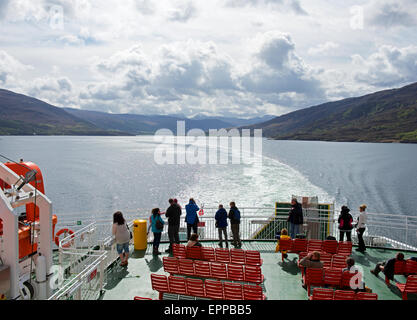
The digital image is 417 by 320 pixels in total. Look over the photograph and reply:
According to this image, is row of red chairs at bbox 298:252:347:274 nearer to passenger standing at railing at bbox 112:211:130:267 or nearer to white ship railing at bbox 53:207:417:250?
white ship railing at bbox 53:207:417:250

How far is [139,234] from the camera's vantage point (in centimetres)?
1116

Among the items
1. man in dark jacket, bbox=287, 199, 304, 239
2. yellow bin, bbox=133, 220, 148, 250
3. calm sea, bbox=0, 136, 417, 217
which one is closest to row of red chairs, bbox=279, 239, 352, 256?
man in dark jacket, bbox=287, 199, 304, 239

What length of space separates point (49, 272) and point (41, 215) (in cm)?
122

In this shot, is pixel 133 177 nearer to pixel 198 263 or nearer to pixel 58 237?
pixel 58 237

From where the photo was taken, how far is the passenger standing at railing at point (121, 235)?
934 centimetres

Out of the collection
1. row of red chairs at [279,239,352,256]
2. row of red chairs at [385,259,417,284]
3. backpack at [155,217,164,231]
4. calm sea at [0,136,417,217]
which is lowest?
calm sea at [0,136,417,217]

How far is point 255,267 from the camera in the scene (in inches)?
322

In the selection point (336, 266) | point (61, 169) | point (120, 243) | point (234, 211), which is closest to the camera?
point (336, 266)

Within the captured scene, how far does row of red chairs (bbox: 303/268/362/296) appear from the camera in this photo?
25.2 ft

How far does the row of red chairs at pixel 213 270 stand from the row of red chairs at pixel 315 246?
6.69 ft

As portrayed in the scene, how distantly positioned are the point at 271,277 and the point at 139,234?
4.80 metres

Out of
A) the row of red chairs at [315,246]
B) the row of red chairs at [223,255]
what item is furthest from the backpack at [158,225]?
the row of red chairs at [315,246]

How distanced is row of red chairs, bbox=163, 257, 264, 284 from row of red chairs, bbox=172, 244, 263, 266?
621mm
